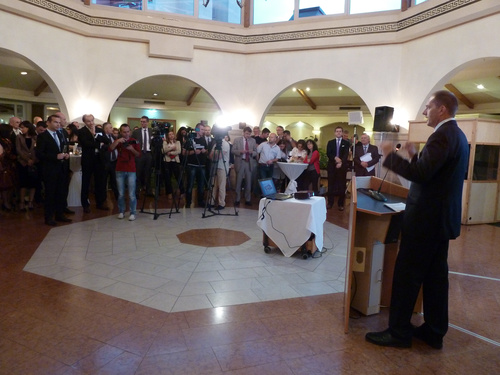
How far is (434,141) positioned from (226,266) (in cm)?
242

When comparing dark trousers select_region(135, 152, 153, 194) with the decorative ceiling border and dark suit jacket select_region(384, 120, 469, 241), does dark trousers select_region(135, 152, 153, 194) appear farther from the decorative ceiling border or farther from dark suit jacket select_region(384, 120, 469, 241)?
dark suit jacket select_region(384, 120, 469, 241)

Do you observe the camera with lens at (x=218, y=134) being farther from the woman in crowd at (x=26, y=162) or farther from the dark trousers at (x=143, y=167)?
the woman in crowd at (x=26, y=162)

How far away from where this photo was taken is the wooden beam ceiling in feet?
35.0

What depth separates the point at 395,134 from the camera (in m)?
7.94

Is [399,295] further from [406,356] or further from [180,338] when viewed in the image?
[180,338]

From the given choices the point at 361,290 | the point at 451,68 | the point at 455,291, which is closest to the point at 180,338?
the point at 361,290

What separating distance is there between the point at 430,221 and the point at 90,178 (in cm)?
586

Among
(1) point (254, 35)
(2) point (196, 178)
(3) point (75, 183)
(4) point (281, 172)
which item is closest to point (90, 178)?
(3) point (75, 183)

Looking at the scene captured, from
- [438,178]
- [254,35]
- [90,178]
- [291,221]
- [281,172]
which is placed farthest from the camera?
[254,35]

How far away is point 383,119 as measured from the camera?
7.58m

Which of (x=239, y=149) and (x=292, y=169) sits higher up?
(x=239, y=149)

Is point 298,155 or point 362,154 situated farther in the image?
point 298,155

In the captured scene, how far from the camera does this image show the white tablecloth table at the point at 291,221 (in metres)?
4.10

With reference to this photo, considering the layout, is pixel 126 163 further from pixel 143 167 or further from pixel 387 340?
pixel 387 340
